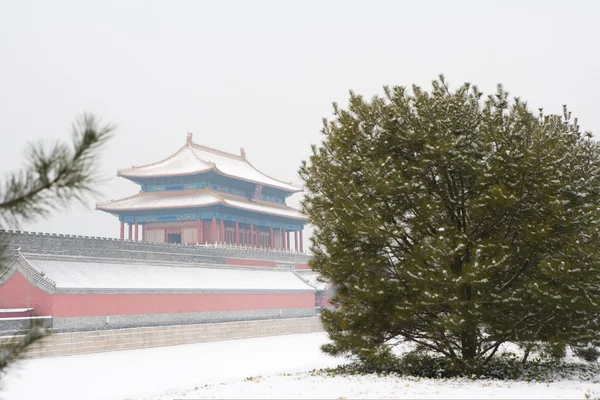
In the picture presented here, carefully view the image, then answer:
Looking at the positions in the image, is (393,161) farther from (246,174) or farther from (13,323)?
(246,174)

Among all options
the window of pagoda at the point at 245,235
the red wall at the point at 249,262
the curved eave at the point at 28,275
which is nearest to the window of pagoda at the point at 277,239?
the window of pagoda at the point at 245,235

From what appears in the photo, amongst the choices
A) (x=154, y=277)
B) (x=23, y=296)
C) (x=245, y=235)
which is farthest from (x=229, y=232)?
(x=23, y=296)

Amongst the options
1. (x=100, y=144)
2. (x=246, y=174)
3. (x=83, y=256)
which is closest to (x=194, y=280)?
(x=83, y=256)

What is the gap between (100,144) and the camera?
4.72 metres

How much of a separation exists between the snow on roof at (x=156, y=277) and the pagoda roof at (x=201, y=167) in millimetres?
8284

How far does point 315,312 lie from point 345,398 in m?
27.9

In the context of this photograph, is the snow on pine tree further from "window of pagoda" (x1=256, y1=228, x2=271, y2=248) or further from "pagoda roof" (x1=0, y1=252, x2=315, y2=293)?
"window of pagoda" (x1=256, y1=228, x2=271, y2=248)

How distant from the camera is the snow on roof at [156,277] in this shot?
2238cm

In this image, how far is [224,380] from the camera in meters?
13.0

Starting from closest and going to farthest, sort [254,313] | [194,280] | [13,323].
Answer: [13,323] < [194,280] < [254,313]

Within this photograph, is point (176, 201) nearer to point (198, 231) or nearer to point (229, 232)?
point (198, 231)

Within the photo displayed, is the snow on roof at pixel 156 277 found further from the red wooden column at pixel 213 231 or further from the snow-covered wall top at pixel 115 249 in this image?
the red wooden column at pixel 213 231

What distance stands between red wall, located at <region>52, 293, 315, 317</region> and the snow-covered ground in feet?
6.54

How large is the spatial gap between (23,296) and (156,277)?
647cm
